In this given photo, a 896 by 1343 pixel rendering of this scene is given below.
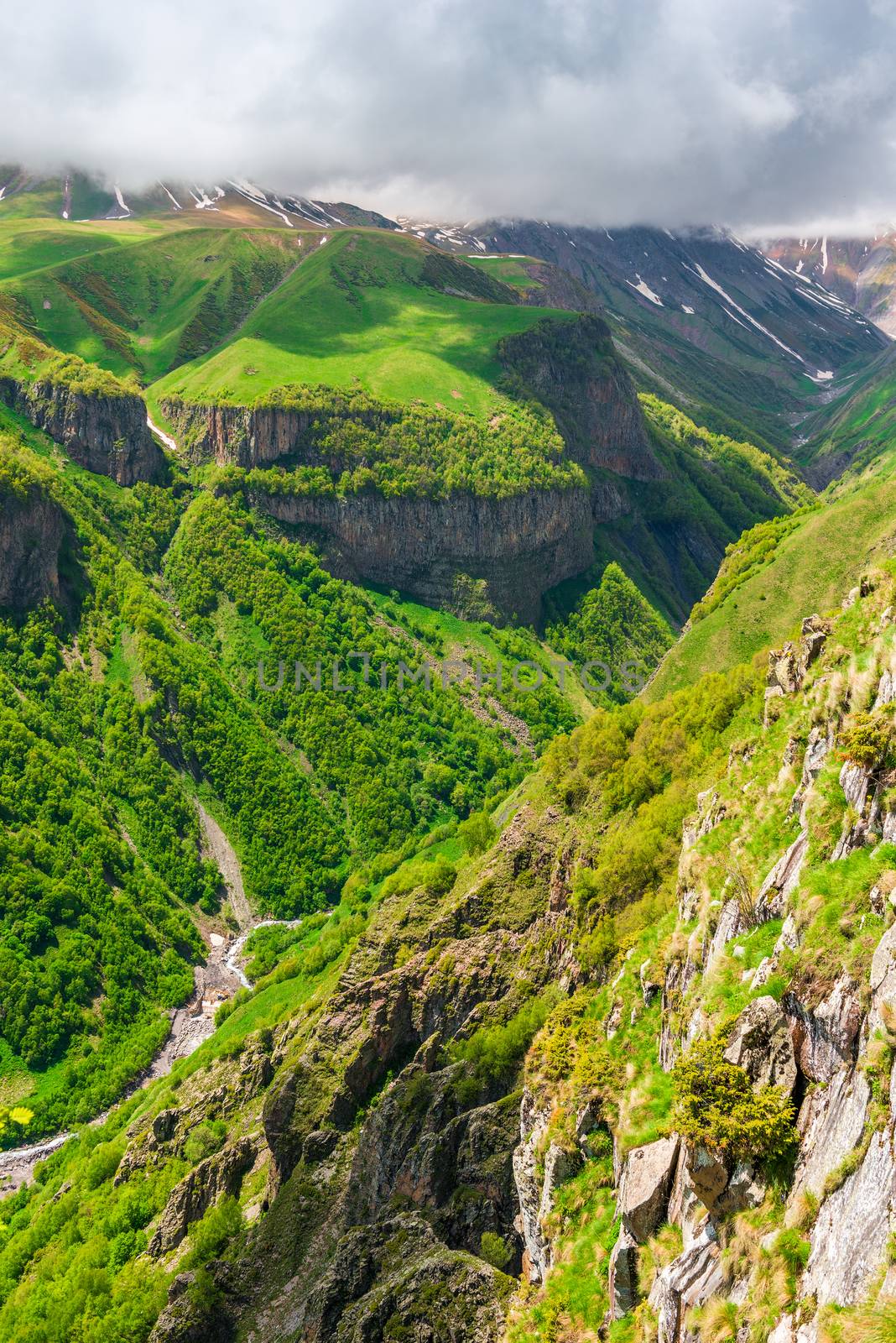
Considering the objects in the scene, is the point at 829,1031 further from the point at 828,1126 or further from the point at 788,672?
the point at 788,672

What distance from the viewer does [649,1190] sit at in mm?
29328

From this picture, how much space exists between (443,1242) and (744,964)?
28.0 m

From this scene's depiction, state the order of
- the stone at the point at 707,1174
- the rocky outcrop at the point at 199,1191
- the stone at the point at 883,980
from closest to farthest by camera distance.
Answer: the stone at the point at 883,980, the stone at the point at 707,1174, the rocky outcrop at the point at 199,1191

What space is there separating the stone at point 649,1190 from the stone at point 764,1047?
538 cm

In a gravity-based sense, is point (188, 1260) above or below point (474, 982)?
below

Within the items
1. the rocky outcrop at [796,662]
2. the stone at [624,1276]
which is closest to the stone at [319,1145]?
the stone at [624,1276]

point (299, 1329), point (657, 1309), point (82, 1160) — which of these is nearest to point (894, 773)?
point (657, 1309)

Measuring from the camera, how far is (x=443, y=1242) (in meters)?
48.4

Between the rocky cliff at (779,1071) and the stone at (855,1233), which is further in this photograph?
the rocky cliff at (779,1071)

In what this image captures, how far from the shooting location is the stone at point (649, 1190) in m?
29.2

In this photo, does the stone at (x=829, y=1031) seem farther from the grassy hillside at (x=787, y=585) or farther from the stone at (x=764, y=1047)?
the grassy hillside at (x=787, y=585)

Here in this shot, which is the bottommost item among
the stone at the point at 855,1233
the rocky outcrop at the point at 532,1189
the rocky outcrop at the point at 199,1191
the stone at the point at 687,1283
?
the rocky outcrop at the point at 199,1191

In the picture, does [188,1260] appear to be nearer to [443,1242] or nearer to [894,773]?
[443,1242]

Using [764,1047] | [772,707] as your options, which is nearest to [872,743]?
[764,1047]
